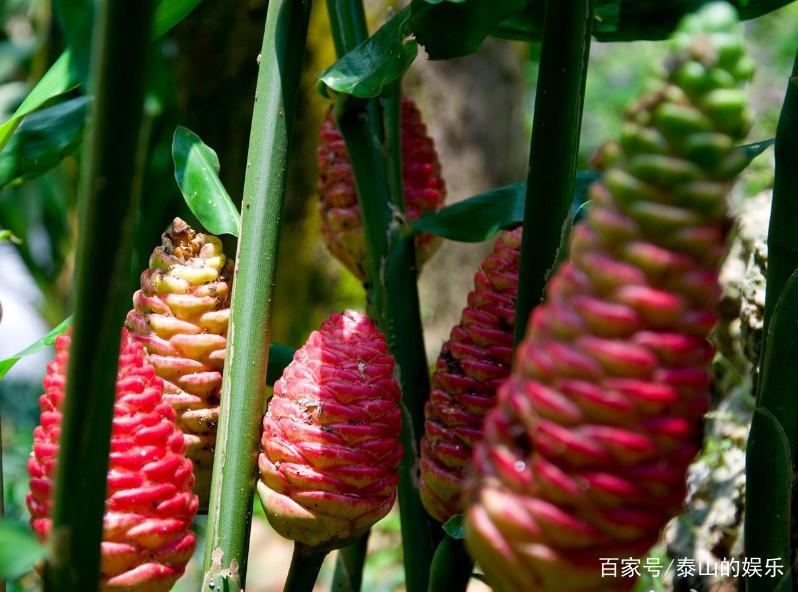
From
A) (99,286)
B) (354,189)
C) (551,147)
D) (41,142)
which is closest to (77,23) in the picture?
(41,142)

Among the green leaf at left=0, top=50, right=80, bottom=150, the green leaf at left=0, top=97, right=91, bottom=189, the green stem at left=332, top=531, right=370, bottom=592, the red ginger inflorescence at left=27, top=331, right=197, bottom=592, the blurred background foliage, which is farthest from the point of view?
the blurred background foliage

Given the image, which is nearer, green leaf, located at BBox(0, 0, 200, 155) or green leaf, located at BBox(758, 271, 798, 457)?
green leaf, located at BBox(758, 271, 798, 457)

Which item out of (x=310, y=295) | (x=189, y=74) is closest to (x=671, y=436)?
(x=189, y=74)

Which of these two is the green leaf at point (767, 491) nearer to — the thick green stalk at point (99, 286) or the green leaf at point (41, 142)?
the thick green stalk at point (99, 286)

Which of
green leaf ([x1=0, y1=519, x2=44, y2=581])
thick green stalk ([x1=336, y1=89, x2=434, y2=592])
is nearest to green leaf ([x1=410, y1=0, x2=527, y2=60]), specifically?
thick green stalk ([x1=336, y1=89, x2=434, y2=592])

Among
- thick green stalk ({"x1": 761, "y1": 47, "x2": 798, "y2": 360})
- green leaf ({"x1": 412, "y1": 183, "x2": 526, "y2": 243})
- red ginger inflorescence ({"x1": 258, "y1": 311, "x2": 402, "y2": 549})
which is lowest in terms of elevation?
red ginger inflorescence ({"x1": 258, "y1": 311, "x2": 402, "y2": 549})

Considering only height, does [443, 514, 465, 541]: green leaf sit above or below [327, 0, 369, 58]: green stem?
below

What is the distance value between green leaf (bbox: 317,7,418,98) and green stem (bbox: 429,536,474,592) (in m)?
0.29

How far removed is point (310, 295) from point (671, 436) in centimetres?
156

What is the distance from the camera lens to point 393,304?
0.76m

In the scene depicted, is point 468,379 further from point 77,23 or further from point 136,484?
point 77,23

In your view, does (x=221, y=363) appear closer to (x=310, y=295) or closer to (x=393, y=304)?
(x=393, y=304)

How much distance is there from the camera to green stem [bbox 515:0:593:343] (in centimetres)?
57

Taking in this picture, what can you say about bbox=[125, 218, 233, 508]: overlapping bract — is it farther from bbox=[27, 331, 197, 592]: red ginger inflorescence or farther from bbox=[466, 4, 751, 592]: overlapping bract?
bbox=[466, 4, 751, 592]: overlapping bract
